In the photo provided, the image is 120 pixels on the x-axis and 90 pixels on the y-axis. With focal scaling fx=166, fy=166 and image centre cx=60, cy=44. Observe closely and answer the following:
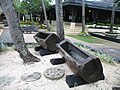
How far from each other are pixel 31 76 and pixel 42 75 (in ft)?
1.09

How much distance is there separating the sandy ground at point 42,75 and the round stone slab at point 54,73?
96 mm

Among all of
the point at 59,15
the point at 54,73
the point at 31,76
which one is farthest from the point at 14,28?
the point at 59,15

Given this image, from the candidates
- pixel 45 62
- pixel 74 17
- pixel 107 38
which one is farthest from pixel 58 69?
pixel 74 17

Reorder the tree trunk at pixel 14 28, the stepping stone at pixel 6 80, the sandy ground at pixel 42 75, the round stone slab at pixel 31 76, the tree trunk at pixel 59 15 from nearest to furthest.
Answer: the sandy ground at pixel 42 75, the stepping stone at pixel 6 80, the round stone slab at pixel 31 76, the tree trunk at pixel 14 28, the tree trunk at pixel 59 15

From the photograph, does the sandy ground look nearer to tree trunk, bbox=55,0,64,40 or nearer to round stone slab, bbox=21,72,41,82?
round stone slab, bbox=21,72,41,82

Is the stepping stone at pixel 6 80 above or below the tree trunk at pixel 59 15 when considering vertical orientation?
below

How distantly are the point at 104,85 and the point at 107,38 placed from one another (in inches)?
384

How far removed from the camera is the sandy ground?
172 inches

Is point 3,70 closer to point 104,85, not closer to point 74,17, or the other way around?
point 104,85

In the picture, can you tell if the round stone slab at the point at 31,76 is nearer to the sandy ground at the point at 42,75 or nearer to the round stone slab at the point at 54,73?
the sandy ground at the point at 42,75

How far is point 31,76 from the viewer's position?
16.5 ft

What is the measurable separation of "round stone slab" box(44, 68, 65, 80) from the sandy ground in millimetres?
96

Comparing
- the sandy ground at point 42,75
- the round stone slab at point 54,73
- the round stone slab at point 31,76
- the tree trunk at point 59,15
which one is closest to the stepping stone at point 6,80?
the sandy ground at point 42,75

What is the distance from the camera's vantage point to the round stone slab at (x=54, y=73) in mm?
4762
